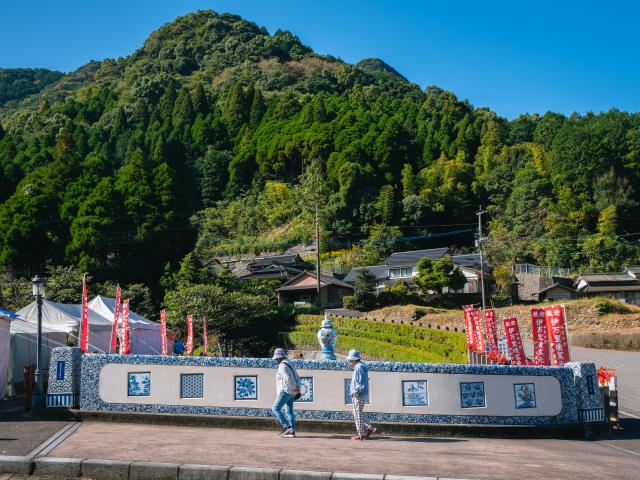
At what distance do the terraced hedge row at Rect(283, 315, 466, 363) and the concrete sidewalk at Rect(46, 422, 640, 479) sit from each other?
715 inches

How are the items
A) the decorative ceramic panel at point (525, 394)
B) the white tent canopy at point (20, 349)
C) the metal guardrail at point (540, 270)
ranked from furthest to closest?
the metal guardrail at point (540, 270), the white tent canopy at point (20, 349), the decorative ceramic panel at point (525, 394)

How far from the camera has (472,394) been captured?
35.3ft

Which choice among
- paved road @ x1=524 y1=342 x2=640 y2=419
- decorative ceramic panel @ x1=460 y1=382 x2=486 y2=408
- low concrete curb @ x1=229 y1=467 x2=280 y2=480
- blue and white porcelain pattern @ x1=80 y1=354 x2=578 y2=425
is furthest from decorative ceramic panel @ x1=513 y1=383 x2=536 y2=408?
low concrete curb @ x1=229 y1=467 x2=280 y2=480

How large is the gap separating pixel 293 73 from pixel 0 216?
99.1 meters

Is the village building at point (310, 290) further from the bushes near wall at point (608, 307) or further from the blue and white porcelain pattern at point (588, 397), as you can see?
the blue and white porcelain pattern at point (588, 397)

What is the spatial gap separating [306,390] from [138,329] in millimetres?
14037

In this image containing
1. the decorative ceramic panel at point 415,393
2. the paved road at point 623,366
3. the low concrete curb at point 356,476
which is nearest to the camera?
the low concrete curb at point 356,476

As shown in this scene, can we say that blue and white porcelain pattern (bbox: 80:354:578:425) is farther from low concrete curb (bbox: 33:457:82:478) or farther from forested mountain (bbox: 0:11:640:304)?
forested mountain (bbox: 0:11:640:304)

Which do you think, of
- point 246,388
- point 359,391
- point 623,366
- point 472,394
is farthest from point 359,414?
point 623,366

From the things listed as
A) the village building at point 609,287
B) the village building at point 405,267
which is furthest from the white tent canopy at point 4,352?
the village building at point 609,287

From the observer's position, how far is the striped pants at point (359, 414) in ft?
30.3

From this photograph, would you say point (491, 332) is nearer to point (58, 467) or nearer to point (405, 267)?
point (58, 467)

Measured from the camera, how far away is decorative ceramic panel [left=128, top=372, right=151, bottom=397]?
10.7m

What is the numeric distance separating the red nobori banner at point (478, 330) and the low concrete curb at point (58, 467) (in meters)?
15.7
